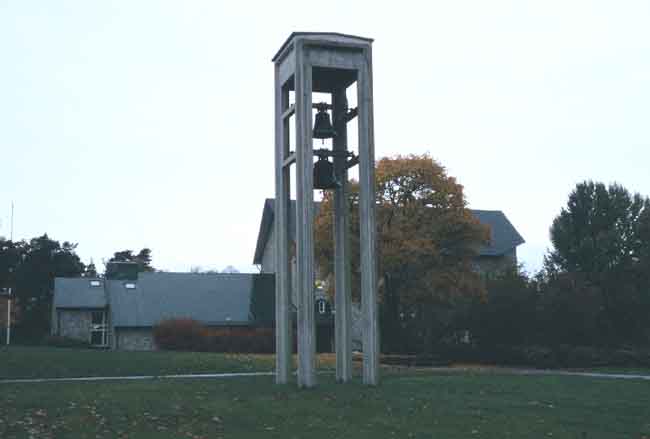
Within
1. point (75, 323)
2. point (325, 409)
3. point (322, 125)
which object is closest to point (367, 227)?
point (322, 125)

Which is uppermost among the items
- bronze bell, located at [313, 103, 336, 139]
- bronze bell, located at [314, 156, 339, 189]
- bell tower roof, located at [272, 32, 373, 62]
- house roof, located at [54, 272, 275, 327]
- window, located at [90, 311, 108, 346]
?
Result: bell tower roof, located at [272, 32, 373, 62]

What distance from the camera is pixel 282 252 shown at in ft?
66.3

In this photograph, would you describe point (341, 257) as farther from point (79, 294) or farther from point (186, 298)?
point (79, 294)

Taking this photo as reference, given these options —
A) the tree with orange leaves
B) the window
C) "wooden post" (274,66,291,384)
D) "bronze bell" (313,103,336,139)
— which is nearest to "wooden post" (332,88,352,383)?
"bronze bell" (313,103,336,139)

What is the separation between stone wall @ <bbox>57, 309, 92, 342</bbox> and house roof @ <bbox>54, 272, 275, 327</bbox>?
2.41 ft

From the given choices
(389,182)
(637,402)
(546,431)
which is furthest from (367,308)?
(389,182)

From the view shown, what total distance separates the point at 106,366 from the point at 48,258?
42153 millimetres

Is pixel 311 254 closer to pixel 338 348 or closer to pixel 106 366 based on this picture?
pixel 338 348

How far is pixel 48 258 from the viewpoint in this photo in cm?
6669

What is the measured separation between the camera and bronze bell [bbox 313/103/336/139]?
20141 mm

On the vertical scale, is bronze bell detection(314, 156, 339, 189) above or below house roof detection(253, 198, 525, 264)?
below

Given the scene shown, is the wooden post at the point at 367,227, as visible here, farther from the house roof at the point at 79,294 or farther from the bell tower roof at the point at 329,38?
the house roof at the point at 79,294

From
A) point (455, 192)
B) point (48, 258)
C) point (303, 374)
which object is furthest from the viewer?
point (48, 258)

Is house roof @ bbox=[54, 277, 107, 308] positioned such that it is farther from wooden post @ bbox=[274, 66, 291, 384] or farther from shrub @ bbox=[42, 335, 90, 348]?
wooden post @ bbox=[274, 66, 291, 384]
